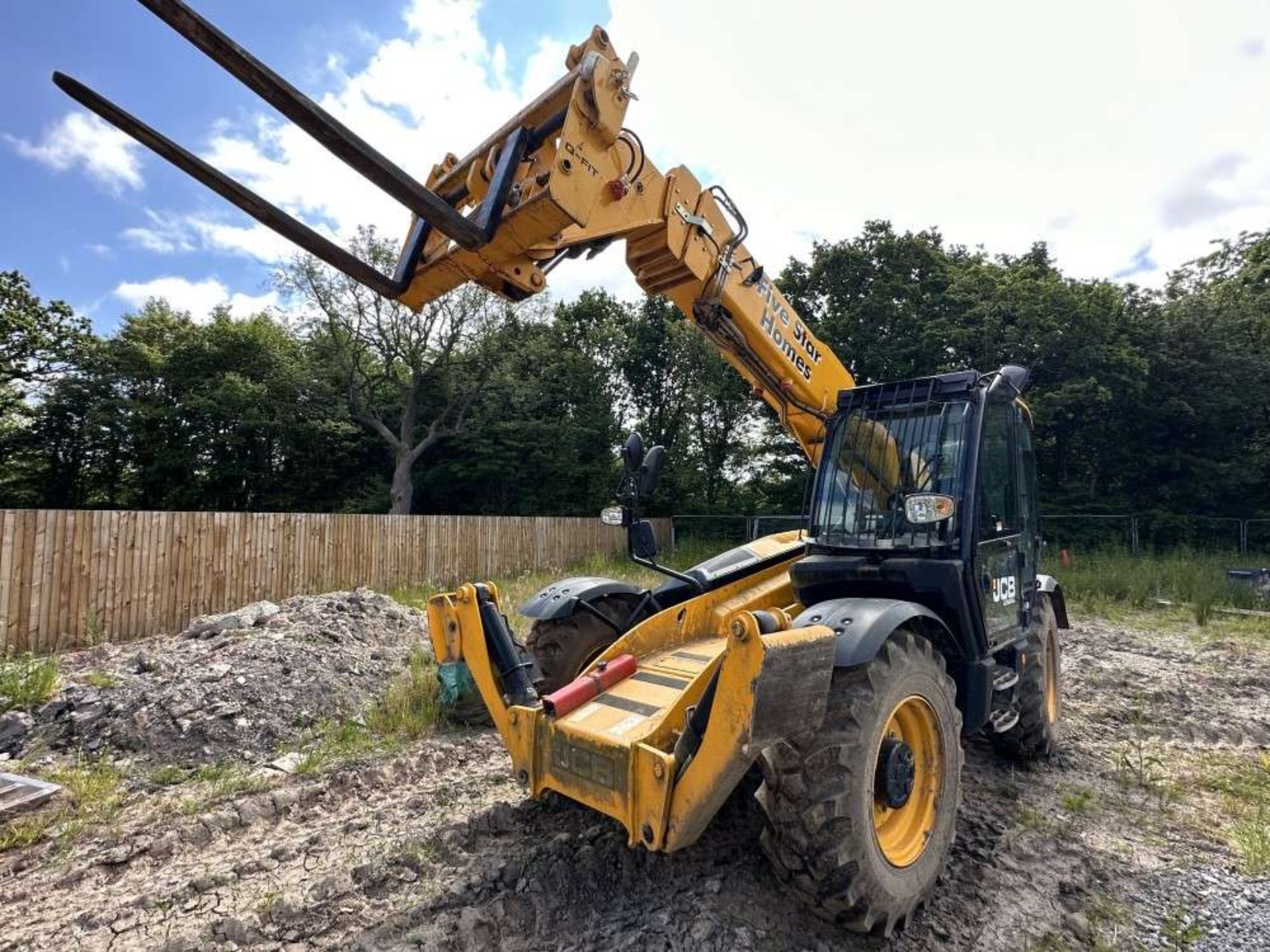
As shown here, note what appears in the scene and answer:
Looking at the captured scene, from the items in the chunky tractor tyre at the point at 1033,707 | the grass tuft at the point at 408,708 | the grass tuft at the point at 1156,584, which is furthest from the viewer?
the grass tuft at the point at 1156,584

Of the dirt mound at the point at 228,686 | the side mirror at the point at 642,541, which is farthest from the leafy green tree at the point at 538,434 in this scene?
the side mirror at the point at 642,541

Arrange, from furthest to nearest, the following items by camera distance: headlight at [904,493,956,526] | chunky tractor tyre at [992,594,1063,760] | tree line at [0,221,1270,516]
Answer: tree line at [0,221,1270,516]
chunky tractor tyre at [992,594,1063,760]
headlight at [904,493,956,526]

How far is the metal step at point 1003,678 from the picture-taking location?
401cm

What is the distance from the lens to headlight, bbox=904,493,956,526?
338 centimetres

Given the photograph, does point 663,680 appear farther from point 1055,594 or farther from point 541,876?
point 1055,594

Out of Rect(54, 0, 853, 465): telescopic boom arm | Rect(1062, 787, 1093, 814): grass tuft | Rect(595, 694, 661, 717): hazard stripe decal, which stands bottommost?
Answer: Rect(1062, 787, 1093, 814): grass tuft

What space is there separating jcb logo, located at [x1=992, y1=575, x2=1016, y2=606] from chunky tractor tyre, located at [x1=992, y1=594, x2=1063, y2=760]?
1.73 ft

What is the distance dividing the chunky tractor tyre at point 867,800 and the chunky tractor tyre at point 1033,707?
1.81 metres

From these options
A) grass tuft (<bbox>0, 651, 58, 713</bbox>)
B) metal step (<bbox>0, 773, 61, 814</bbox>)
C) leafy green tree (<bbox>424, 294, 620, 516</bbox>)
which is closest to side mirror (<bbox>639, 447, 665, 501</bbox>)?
metal step (<bbox>0, 773, 61, 814</bbox>)

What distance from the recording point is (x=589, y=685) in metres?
3.45

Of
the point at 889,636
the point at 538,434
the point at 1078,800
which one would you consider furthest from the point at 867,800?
the point at 538,434

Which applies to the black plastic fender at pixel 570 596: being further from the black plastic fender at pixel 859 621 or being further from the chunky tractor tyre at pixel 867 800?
the chunky tractor tyre at pixel 867 800

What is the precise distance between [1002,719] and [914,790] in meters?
1.44

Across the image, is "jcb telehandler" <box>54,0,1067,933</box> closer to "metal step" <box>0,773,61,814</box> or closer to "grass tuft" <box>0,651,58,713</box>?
"metal step" <box>0,773,61,814</box>
